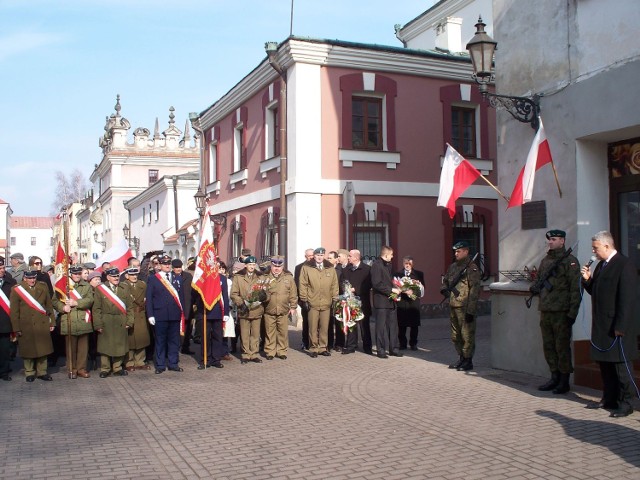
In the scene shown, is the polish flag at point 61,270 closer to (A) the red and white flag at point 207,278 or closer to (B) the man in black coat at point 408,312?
(A) the red and white flag at point 207,278

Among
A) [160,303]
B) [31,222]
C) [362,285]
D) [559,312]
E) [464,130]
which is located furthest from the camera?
[31,222]

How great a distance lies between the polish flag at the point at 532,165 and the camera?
9253 millimetres

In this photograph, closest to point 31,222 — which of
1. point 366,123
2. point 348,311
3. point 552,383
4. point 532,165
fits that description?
point 366,123

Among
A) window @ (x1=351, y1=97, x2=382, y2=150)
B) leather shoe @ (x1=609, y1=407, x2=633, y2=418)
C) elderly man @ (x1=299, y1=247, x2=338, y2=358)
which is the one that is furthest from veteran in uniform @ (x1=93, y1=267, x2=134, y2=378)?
window @ (x1=351, y1=97, x2=382, y2=150)

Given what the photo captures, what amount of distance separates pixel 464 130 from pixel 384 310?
30.7 feet

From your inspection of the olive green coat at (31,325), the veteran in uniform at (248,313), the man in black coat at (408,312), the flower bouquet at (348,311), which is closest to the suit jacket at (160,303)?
the veteran in uniform at (248,313)

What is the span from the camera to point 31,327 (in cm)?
1072

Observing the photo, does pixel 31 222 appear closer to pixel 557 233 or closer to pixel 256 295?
pixel 256 295

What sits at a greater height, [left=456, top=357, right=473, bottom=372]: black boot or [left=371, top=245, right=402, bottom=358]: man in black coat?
[left=371, top=245, right=402, bottom=358]: man in black coat

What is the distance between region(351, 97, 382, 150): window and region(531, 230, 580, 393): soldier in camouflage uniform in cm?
1000

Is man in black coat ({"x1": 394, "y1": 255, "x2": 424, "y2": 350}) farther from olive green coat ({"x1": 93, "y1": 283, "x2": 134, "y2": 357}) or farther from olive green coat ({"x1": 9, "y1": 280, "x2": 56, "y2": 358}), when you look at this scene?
olive green coat ({"x1": 9, "y1": 280, "x2": 56, "y2": 358})

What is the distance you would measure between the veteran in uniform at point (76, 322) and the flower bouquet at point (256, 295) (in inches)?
105

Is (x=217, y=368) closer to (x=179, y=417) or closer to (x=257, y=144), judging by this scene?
(x=179, y=417)

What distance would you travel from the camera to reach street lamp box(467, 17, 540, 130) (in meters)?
9.65
